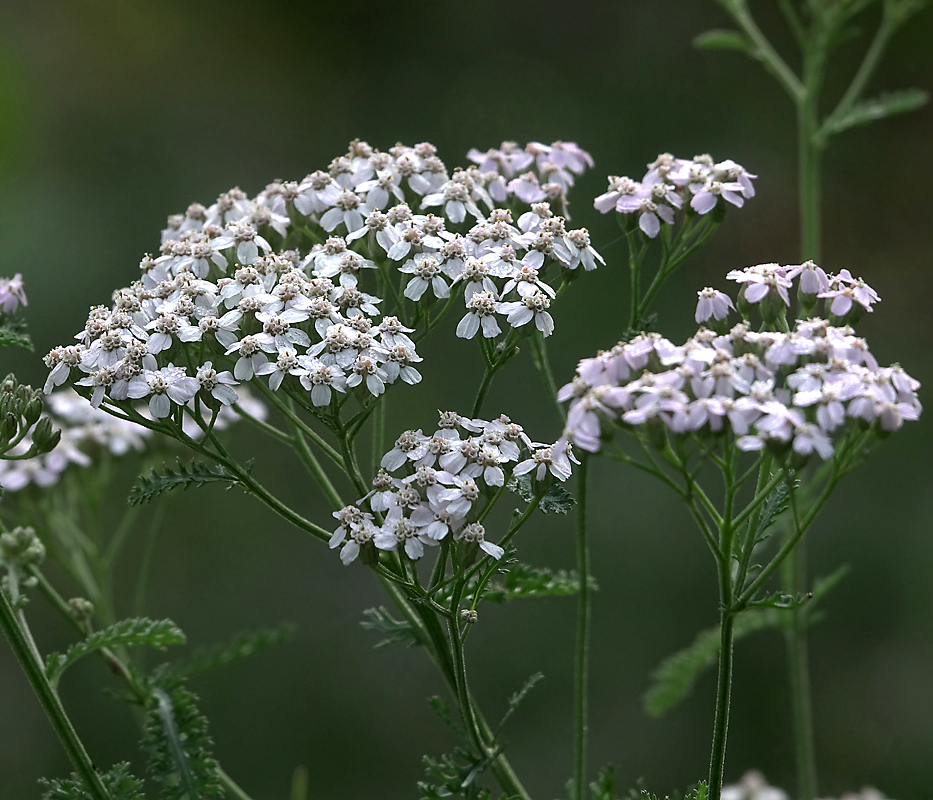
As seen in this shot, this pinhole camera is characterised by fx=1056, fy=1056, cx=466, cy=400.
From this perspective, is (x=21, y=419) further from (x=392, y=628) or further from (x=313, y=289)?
(x=392, y=628)

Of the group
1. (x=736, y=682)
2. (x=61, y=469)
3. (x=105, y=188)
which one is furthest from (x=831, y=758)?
(x=105, y=188)

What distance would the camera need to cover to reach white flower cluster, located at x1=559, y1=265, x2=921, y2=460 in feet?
Result: 5.58

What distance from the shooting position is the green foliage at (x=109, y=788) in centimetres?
192

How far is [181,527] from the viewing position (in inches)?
239

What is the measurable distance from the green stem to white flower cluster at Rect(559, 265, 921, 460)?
106 centimetres

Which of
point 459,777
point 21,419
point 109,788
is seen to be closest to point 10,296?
point 21,419

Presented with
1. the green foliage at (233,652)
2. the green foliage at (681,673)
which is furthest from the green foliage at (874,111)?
the green foliage at (233,652)

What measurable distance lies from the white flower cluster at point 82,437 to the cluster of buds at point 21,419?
27.1 inches

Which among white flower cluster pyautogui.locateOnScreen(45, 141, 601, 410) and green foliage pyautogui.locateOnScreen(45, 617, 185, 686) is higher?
white flower cluster pyautogui.locateOnScreen(45, 141, 601, 410)

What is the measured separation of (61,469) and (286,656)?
2994mm

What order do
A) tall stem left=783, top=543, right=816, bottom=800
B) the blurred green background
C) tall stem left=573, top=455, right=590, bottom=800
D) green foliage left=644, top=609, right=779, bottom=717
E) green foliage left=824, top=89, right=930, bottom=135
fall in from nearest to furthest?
tall stem left=573, top=455, right=590, bottom=800 → green foliage left=644, top=609, right=779, bottom=717 → tall stem left=783, top=543, right=816, bottom=800 → green foliage left=824, top=89, right=930, bottom=135 → the blurred green background

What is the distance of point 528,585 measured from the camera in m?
2.23

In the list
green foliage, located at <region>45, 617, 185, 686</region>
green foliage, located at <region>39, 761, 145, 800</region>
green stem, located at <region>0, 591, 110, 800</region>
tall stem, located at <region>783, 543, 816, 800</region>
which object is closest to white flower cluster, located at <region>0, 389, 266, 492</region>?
green foliage, located at <region>45, 617, 185, 686</region>

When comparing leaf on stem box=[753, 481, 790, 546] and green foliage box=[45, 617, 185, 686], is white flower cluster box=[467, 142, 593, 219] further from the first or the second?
green foliage box=[45, 617, 185, 686]
